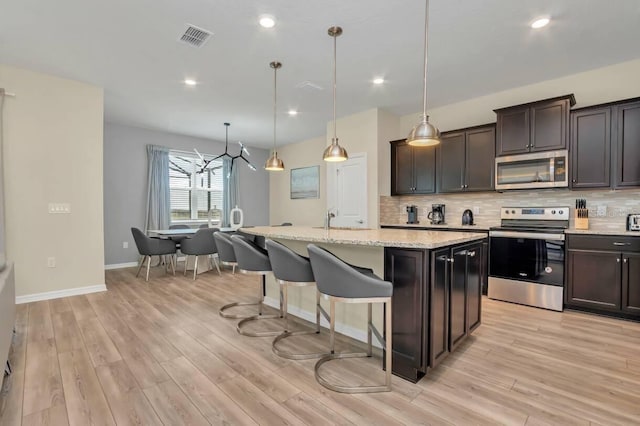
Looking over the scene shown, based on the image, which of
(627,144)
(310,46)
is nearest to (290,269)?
(310,46)

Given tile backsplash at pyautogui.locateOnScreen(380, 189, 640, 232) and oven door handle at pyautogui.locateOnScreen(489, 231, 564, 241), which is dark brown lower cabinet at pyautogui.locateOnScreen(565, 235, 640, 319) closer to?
oven door handle at pyautogui.locateOnScreen(489, 231, 564, 241)

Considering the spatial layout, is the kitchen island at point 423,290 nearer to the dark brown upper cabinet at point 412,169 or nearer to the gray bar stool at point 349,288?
the gray bar stool at point 349,288

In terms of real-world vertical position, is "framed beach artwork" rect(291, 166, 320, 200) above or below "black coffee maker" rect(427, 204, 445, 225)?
above

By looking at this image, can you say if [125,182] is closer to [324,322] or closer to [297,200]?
[297,200]

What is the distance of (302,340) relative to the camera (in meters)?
2.66

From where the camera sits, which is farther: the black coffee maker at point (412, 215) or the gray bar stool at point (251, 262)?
the black coffee maker at point (412, 215)

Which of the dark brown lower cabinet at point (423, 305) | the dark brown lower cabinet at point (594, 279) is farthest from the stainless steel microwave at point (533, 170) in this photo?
the dark brown lower cabinet at point (423, 305)

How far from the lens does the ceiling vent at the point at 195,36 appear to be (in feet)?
9.39

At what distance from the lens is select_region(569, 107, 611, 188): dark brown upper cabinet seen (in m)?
3.34

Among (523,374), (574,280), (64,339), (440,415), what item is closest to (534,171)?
(574,280)

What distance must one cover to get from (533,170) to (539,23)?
1738 mm

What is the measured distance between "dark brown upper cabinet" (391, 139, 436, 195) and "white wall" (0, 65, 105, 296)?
4494 mm

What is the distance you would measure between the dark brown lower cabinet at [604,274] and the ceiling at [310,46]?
2059 millimetres

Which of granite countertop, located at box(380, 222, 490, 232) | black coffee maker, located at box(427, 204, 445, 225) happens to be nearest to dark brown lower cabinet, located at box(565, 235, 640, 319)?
granite countertop, located at box(380, 222, 490, 232)
